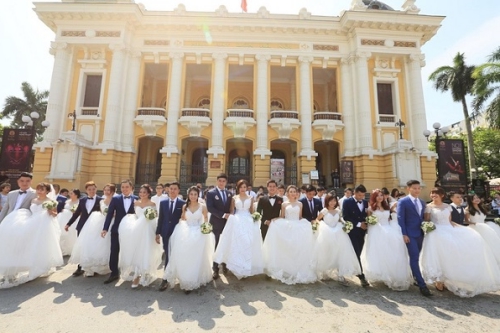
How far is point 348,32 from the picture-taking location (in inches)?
773

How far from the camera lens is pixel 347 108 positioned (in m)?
19.3

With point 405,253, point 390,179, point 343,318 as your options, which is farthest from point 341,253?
point 390,179

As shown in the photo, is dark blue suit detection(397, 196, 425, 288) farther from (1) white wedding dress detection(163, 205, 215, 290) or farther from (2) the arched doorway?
(2) the arched doorway

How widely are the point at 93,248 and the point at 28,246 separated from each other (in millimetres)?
1095

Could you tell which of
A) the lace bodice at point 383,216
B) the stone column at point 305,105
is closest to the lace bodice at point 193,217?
the lace bodice at point 383,216

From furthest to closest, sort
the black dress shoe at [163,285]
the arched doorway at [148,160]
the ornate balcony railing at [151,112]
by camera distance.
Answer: the arched doorway at [148,160] < the ornate balcony railing at [151,112] < the black dress shoe at [163,285]

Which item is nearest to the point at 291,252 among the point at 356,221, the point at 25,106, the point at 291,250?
the point at 291,250

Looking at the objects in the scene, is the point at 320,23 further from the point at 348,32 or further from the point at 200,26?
the point at 200,26

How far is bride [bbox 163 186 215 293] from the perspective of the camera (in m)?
4.28

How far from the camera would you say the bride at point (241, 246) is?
4.86 meters

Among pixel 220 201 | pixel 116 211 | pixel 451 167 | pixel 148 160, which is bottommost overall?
pixel 116 211

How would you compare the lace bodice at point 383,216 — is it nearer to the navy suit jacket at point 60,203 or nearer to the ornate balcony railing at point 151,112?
the navy suit jacket at point 60,203

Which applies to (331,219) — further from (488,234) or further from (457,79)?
(457,79)

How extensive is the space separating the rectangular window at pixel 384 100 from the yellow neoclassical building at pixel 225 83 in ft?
0.29
